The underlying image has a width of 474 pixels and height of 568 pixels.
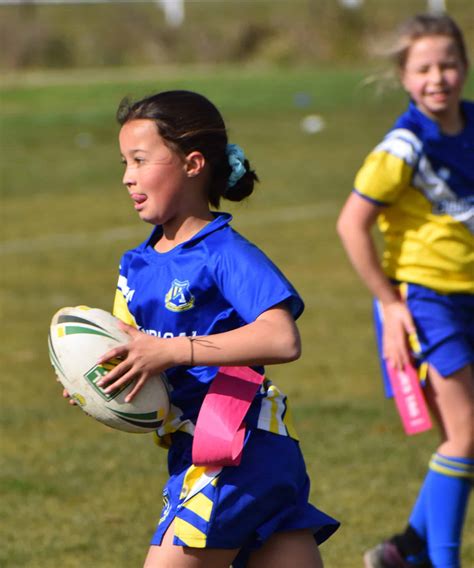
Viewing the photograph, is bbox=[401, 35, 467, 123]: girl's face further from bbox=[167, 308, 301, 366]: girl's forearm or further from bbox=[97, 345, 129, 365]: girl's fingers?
bbox=[97, 345, 129, 365]: girl's fingers

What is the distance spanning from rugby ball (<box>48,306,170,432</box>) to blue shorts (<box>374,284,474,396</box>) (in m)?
1.50

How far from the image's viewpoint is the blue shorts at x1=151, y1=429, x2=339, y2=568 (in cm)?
333

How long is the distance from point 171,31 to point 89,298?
28741 millimetres

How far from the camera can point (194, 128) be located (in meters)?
3.49

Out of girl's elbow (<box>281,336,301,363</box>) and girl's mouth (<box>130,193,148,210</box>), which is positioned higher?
girl's mouth (<box>130,193,148,210</box>)

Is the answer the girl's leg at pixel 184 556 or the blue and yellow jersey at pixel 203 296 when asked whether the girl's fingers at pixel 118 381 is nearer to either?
the blue and yellow jersey at pixel 203 296

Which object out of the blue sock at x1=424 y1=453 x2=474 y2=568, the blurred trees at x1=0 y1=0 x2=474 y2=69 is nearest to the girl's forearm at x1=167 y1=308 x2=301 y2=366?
the blue sock at x1=424 y1=453 x2=474 y2=568

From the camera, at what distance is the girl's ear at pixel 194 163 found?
348 centimetres

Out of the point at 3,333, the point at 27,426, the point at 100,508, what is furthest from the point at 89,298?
the point at 100,508

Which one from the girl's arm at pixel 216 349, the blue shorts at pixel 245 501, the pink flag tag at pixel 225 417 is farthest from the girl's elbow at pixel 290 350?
the blue shorts at pixel 245 501

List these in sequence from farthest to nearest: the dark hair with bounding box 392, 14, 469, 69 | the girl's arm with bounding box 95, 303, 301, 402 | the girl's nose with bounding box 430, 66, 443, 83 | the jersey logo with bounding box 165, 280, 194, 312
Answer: the dark hair with bounding box 392, 14, 469, 69 → the girl's nose with bounding box 430, 66, 443, 83 → the jersey logo with bounding box 165, 280, 194, 312 → the girl's arm with bounding box 95, 303, 301, 402

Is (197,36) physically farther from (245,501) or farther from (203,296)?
(245,501)

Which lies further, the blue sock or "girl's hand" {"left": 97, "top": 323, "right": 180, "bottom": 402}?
the blue sock

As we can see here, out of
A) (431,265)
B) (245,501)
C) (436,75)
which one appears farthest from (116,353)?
(436,75)
